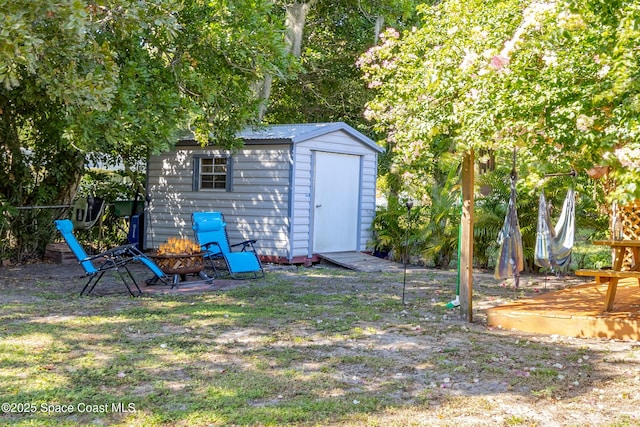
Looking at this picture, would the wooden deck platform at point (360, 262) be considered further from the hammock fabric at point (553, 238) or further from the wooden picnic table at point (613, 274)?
the wooden picnic table at point (613, 274)

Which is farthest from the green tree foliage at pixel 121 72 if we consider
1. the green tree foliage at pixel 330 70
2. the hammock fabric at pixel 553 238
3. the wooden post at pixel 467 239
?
the green tree foliage at pixel 330 70

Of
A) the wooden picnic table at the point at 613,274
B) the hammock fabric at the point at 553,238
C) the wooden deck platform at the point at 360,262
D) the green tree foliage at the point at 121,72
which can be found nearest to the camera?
the wooden picnic table at the point at 613,274

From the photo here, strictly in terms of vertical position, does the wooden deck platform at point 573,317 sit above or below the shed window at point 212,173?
below

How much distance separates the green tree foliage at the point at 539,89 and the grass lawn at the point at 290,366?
1390 millimetres

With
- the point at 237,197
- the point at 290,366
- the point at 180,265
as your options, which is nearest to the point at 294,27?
the point at 237,197

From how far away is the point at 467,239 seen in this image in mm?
6785

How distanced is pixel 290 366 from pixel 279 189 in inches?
281

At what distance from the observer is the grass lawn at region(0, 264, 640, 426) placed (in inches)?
152

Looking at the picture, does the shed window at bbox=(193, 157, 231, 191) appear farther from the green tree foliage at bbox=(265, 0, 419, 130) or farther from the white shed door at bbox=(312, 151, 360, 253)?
the green tree foliage at bbox=(265, 0, 419, 130)

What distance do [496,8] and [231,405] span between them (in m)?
4.81

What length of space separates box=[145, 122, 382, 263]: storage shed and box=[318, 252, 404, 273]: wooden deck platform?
206 millimetres

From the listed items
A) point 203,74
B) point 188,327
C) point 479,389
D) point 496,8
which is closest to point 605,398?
point 479,389

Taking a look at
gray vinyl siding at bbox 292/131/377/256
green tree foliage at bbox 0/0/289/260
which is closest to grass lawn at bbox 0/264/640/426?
green tree foliage at bbox 0/0/289/260

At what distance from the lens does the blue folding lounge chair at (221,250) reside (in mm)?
9703
